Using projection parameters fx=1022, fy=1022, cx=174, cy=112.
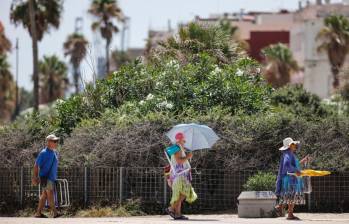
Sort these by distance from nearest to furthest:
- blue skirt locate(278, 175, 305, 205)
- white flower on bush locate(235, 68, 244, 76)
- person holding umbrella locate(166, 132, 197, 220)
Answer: person holding umbrella locate(166, 132, 197, 220), blue skirt locate(278, 175, 305, 205), white flower on bush locate(235, 68, 244, 76)

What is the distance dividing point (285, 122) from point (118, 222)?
6134mm

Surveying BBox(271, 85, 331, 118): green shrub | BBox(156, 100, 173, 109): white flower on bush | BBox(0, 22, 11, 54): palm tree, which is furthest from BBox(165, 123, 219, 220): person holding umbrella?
BBox(0, 22, 11, 54): palm tree

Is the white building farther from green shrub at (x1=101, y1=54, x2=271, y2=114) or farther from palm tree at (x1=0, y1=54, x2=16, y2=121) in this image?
green shrub at (x1=101, y1=54, x2=271, y2=114)

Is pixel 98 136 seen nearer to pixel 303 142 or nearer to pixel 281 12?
pixel 303 142

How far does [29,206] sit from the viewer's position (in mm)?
23750

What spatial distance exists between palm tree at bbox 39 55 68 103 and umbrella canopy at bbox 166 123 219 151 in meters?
66.9

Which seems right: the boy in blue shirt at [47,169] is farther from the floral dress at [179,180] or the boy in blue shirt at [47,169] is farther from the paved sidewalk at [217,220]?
the floral dress at [179,180]

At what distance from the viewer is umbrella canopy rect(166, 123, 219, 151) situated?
21.8 meters

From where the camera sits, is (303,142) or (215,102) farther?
(215,102)

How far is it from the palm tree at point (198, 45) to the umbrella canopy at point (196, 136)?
7.50 m

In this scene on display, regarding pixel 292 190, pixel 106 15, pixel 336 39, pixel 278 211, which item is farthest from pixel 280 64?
pixel 292 190

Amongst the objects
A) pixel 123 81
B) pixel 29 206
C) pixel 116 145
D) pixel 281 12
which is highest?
pixel 281 12

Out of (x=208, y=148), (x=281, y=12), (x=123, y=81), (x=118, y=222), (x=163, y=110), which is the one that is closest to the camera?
(x=118, y=222)

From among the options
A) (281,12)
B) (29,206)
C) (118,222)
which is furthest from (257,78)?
(281,12)
